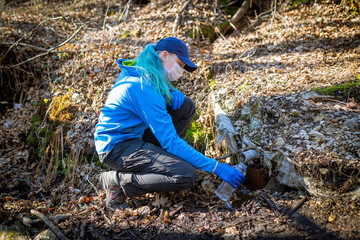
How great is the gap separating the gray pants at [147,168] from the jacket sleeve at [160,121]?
0.33ft

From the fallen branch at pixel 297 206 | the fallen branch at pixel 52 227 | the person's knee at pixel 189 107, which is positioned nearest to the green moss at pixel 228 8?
the person's knee at pixel 189 107

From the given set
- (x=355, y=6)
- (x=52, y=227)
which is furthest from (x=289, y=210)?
(x=355, y=6)

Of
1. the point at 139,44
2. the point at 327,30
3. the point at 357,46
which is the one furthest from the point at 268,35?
the point at 139,44

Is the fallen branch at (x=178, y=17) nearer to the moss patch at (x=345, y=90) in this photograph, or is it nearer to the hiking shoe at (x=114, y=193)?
the moss patch at (x=345, y=90)

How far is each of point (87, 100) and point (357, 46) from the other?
466cm

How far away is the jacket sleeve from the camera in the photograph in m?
2.44

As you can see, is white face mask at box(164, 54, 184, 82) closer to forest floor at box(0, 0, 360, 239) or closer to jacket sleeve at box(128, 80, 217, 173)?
jacket sleeve at box(128, 80, 217, 173)

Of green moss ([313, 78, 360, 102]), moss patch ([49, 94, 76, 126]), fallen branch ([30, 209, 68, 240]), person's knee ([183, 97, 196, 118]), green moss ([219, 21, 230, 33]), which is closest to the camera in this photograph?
fallen branch ([30, 209, 68, 240])

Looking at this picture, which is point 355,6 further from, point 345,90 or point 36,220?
point 36,220

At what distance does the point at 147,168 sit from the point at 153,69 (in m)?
1.02

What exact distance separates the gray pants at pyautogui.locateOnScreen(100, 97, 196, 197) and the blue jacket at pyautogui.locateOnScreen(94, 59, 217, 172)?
8cm

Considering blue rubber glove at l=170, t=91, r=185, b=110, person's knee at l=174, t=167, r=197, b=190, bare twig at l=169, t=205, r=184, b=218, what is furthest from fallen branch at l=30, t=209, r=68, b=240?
blue rubber glove at l=170, t=91, r=185, b=110

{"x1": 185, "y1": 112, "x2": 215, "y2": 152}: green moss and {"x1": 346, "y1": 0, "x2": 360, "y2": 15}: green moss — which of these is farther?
{"x1": 346, "y1": 0, "x2": 360, "y2": 15}: green moss

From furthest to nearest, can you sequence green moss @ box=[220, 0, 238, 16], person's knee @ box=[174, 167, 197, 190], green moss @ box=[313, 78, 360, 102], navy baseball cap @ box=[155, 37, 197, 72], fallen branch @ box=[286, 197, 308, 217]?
green moss @ box=[220, 0, 238, 16], green moss @ box=[313, 78, 360, 102], navy baseball cap @ box=[155, 37, 197, 72], person's knee @ box=[174, 167, 197, 190], fallen branch @ box=[286, 197, 308, 217]
